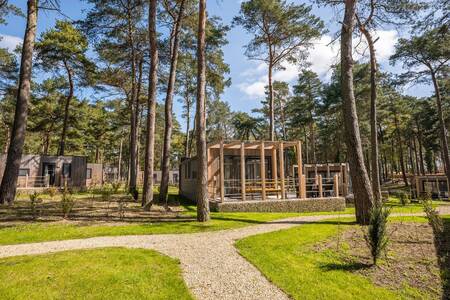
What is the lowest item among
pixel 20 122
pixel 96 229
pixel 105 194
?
pixel 96 229

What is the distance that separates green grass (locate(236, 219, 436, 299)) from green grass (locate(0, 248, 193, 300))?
1.51m

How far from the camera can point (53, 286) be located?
383 centimetres

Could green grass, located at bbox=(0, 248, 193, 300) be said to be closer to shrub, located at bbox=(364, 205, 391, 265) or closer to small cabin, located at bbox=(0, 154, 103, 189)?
shrub, located at bbox=(364, 205, 391, 265)

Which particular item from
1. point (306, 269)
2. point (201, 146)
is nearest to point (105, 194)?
point (201, 146)

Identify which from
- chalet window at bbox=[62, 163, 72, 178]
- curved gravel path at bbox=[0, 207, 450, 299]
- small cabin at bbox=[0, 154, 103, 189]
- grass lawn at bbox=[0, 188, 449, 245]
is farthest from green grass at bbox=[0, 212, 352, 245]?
chalet window at bbox=[62, 163, 72, 178]

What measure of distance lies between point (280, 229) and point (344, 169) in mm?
11880

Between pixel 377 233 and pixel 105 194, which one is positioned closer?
pixel 377 233

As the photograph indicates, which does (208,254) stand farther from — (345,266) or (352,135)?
(352,135)

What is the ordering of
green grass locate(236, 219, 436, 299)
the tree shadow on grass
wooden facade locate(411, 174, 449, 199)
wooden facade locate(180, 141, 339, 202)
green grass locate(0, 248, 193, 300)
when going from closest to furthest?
green grass locate(0, 248, 193, 300) → green grass locate(236, 219, 436, 299) → the tree shadow on grass → wooden facade locate(180, 141, 339, 202) → wooden facade locate(411, 174, 449, 199)

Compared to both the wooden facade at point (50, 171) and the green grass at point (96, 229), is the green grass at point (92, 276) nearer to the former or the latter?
the green grass at point (96, 229)

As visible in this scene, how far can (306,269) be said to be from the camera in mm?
4645

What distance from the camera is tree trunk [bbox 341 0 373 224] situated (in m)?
8.26

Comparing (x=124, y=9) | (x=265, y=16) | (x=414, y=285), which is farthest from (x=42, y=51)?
(x=414, y=285)

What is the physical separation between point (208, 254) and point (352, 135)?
586 centimetres
